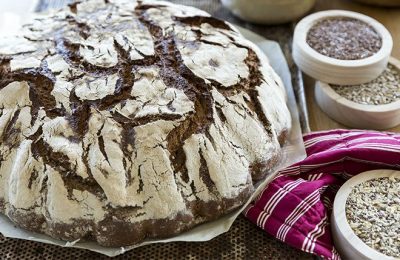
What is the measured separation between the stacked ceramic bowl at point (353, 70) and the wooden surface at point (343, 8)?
0.02 metres

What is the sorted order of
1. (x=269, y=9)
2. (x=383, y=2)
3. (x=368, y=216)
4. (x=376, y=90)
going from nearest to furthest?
(x=368, y=216) → (x=376, y=90) → (x=269, y=9) → (x=383, y=2)

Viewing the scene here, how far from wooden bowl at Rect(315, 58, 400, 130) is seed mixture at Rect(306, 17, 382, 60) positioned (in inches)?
4.3

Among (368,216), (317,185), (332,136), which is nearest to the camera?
(368,216)

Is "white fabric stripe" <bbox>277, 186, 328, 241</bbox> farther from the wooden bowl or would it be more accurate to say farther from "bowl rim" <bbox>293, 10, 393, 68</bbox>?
"bowl rim" <bbox>293, 10, 393, 68</bbox>

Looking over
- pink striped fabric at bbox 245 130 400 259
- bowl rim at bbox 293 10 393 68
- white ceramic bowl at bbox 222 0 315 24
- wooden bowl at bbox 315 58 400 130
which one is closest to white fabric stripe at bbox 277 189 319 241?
pink striped fabric at bbox 245 130 400 259

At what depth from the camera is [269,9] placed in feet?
5.64

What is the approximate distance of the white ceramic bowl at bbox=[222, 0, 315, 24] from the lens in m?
1.71

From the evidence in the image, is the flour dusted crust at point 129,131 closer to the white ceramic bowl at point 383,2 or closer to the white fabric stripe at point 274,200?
the white fabric stripe at point 274,200

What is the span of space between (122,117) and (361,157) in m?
0.56

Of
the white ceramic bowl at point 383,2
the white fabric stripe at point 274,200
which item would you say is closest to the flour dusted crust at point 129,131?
the white fabric stripe at point 274,200

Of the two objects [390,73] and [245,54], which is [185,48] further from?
[390,73]

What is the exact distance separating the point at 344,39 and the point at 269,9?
0.30 m

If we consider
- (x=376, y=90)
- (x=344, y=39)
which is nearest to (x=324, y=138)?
(x=376, y=90)

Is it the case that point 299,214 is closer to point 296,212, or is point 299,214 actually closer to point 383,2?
point 296,212
